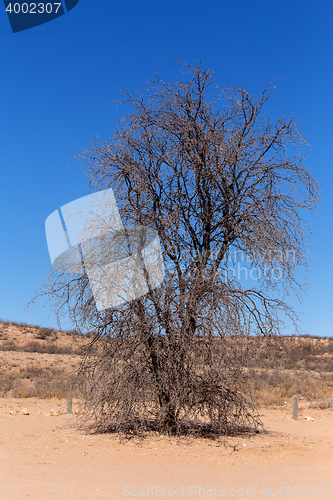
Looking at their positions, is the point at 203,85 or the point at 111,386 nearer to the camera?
the point at 111,386

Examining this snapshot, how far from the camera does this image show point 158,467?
843 cm

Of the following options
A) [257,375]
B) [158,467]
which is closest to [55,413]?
[158,467]

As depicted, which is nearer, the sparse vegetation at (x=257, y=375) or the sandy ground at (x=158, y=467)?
the sandy ground at (x=158, y=467)

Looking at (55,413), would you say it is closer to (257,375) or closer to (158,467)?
(158,467)

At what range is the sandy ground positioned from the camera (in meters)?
6.93

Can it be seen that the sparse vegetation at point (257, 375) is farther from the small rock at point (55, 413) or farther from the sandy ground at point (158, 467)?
the sandy ground at point (158, 467)

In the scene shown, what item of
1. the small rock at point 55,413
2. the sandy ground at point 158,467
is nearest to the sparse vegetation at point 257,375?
the small rock at point 55,413

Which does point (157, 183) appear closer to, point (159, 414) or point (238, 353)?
point (238, 353)

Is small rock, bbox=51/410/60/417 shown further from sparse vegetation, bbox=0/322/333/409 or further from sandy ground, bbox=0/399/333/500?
sandy ground, bbox=0/399/333/500

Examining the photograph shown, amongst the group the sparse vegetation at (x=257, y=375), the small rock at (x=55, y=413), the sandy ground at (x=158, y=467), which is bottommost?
the sandy ground at (x=158, y=467)

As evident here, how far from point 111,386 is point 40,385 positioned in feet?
46.3

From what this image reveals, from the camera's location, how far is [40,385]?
2348 cm

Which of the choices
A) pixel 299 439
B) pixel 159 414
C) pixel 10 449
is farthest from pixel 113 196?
pixel 299 439

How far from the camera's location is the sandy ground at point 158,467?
273 inches
